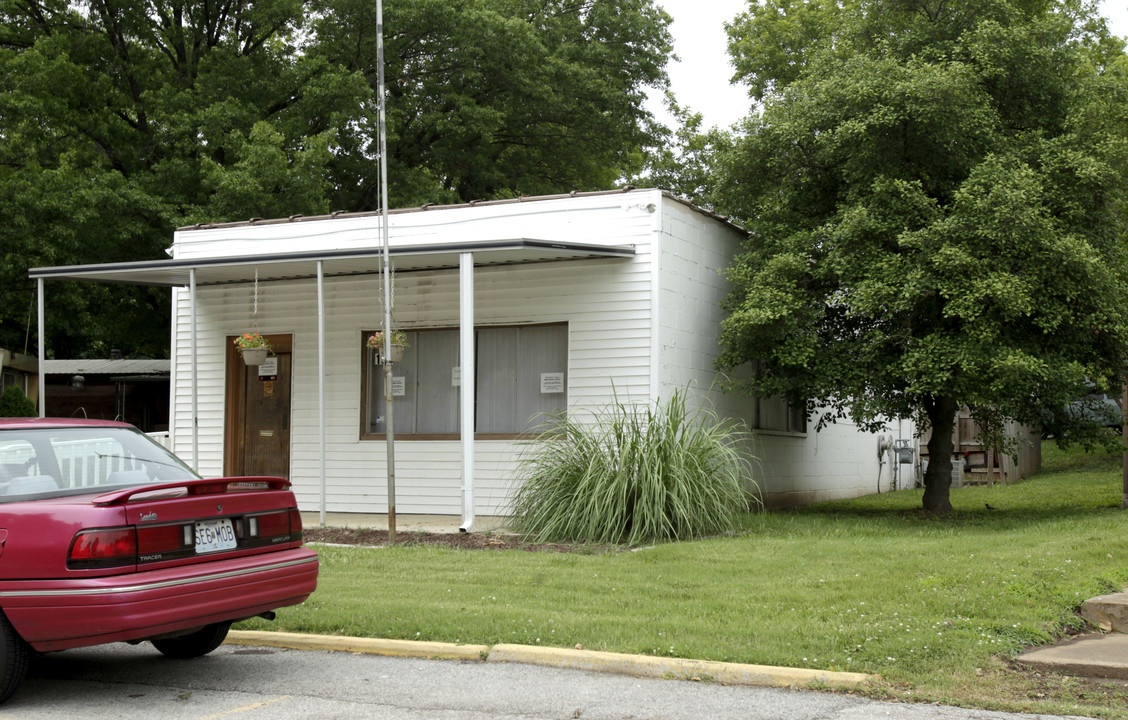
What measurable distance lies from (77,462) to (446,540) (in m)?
5.54

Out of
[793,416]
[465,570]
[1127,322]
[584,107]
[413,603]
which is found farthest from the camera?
[584,107]

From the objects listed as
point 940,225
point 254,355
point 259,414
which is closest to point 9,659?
point 254,355

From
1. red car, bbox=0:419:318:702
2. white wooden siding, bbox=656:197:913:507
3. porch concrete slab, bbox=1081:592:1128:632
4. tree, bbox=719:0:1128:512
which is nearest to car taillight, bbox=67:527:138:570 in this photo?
red car, bbox=0:419:318:702

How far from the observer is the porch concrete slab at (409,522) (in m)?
12.5

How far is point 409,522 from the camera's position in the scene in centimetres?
1357

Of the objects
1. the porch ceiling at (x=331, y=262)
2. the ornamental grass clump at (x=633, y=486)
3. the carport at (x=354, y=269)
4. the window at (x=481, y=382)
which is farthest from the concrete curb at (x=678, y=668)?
the window at (x=481, y=382)

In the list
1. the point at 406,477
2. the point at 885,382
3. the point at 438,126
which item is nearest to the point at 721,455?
the point at 885,382

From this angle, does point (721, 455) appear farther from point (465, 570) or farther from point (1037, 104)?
point (1037, 104)

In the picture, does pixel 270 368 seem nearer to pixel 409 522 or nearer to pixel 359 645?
pixel 409 522

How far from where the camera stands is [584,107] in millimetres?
29016

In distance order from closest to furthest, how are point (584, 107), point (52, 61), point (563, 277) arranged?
point (563, 277)
point (52, 61)
point (584, 107)

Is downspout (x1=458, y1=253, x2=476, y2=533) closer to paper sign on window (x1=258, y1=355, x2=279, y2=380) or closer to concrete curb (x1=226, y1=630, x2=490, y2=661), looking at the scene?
paper sign on window (x1=258, y1=355, x2=279, y2=380)

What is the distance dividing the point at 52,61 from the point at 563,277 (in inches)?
608

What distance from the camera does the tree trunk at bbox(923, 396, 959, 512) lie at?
1404cm
